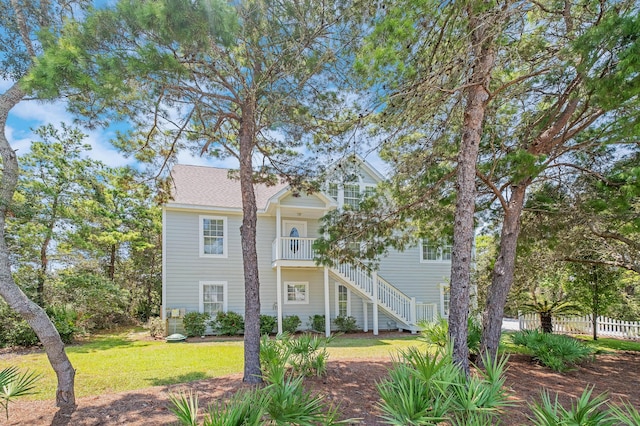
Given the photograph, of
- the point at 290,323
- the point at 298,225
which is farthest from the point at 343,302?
the point at 298,225

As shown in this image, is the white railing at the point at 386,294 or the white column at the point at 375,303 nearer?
the white column at the point at 375,303

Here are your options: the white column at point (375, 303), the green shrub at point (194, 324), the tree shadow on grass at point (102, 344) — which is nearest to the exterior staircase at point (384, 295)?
the white column at point (375, 303)

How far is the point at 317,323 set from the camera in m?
14.9

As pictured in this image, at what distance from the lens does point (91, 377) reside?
279 inches

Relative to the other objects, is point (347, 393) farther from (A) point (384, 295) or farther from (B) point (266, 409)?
(A) point (384, 295)

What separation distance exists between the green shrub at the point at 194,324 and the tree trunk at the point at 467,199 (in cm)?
1050

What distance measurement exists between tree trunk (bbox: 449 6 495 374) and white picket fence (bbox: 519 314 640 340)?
515 inches

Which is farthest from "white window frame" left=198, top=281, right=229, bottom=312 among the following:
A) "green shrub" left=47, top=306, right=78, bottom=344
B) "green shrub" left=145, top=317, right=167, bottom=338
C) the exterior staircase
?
the exterior staircase

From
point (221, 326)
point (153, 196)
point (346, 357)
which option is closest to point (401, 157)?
point (346, 357)

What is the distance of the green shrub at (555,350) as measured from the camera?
7977mm

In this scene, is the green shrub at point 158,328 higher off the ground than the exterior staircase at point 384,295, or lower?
lower

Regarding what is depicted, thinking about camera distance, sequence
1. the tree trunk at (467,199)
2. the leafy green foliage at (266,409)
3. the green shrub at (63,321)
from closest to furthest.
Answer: the leafy green foliage at (266,409), the tree trunk at (467,199), the green shrub at (63,321)

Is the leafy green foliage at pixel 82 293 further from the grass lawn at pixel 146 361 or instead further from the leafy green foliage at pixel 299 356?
the leafy green foliage at pixel 299 356

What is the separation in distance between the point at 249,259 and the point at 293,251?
7.80m
